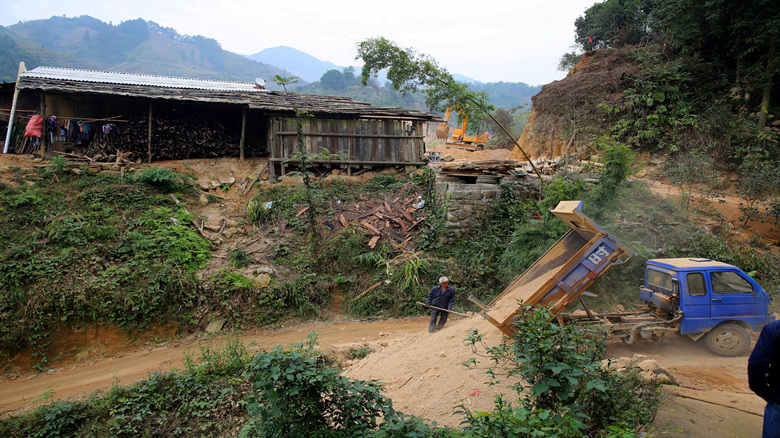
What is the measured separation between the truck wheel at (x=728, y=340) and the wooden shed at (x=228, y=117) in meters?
11.0

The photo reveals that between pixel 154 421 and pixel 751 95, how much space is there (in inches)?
819

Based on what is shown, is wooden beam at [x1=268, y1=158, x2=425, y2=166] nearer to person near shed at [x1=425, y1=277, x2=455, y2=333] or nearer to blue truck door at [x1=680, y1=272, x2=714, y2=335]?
person near shed at [x1=425, y1=277, x2=455, y2=333]

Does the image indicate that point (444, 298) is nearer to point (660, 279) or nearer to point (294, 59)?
point (660, 279)

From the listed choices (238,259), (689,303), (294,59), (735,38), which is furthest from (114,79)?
(294,59)

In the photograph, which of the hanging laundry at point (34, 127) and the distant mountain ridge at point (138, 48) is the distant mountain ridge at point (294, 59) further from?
the hanging laundry at point (34, 127)

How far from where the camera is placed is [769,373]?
2912 mm

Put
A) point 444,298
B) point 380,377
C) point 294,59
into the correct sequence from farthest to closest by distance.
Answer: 1. point 294,59
2. point 444,298
3. point 380,377

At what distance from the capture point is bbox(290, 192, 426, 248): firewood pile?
11.0 meters

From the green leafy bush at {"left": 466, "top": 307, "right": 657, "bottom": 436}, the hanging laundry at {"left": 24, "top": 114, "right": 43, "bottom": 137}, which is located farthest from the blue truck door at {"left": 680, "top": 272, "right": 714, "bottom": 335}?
the hanging laundry at {"left": 24, "top": 114, "right": 43, "bottom": 137}

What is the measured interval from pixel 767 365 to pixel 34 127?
18.1m

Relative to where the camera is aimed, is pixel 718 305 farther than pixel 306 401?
Yes

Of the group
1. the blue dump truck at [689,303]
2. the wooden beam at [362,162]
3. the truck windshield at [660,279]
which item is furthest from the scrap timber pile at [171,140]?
the truck windshield at [660,279]

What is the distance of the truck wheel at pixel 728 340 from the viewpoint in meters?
6.02

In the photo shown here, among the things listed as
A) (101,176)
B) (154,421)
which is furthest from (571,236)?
(101,176)
